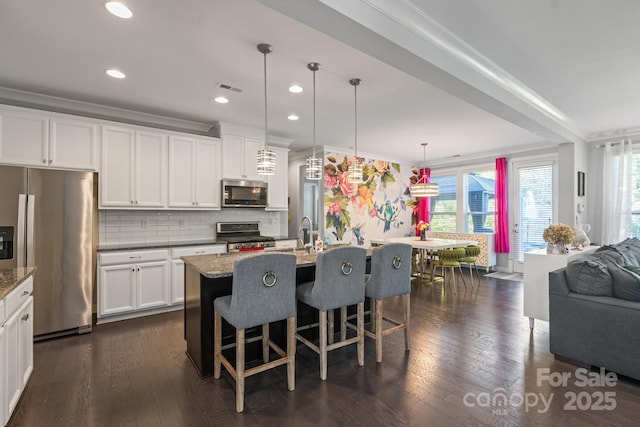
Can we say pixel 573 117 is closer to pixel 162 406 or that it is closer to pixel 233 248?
pixel 233 248

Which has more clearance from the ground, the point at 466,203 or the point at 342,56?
the point at 342,56

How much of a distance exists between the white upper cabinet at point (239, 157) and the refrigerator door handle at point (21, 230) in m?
2.19

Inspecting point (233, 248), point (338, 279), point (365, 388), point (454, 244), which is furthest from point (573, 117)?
point (233, 248)

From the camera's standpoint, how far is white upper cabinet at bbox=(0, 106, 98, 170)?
3210mm

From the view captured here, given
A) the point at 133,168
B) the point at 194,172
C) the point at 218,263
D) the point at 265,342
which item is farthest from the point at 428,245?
the point at 133,168

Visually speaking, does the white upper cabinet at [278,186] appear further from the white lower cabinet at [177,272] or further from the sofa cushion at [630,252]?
the sofa cushion at [630,252]

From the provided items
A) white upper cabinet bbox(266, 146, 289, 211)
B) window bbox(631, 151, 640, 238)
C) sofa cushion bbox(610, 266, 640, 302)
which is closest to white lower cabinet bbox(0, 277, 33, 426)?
white upper cabinet bbox(266, 146, 289, 211)

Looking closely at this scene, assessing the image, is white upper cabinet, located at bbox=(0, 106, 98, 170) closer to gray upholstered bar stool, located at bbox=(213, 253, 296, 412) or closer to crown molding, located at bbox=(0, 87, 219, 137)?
crown molding, located at bbox=(0, 87, 219, 137)

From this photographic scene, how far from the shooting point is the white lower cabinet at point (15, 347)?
1.71m

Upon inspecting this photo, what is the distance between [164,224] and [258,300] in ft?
9.88

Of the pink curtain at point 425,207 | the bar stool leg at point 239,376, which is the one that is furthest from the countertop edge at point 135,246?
the pink curtain at point 425,207

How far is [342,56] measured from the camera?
2.68m

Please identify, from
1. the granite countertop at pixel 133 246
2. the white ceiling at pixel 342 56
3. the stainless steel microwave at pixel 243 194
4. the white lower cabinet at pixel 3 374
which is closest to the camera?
the white lower cabinet at pixel 3 374

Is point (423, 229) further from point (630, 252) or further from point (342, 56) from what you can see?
point (342, 56)
